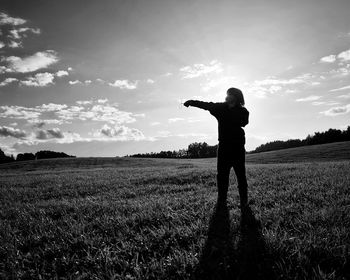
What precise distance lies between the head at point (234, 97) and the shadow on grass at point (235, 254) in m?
2.99

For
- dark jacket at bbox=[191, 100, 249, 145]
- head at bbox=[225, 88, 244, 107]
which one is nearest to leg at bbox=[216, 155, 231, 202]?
dark jacket at bbox=[191, 100, 249, 145]

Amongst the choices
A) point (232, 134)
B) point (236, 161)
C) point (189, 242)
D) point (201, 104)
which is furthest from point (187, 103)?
point (189, 242)

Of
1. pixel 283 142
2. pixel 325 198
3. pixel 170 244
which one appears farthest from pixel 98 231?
pixel 283 142

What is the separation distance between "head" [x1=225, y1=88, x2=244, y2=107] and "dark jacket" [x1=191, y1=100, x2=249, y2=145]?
0.12 m

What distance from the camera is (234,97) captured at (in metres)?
6.76

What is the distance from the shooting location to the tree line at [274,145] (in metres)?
91.4

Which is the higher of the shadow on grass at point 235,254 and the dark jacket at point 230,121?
the dark jacket at point 230,121

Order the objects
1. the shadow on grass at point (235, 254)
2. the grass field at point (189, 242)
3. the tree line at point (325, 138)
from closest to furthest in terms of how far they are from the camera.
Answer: the shadow on grass at point (235, 254) < the grass field at point (189, 242) < the tree line at point (325, 138)

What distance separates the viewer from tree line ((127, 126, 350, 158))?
91438 millimetres

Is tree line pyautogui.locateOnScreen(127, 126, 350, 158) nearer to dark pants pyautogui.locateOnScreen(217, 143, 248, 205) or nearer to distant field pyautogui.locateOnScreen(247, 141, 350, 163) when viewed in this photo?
distant field pyautogui.locateOnScreen(247, 141, 350, 163)

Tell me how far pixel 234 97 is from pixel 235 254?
4.03 meters

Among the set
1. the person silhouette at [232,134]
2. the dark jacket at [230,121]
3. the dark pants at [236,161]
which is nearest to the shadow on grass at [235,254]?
the dark pants at [236,161]

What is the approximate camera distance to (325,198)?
684 centimetres

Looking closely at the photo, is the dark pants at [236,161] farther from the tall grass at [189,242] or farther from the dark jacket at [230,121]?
the tall grass at [189,242]
